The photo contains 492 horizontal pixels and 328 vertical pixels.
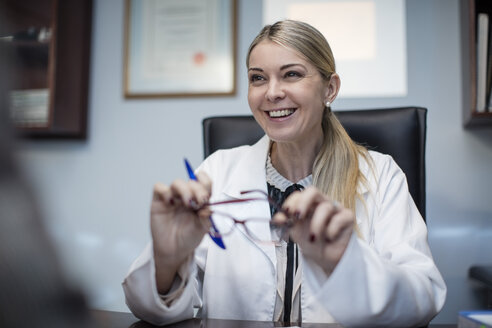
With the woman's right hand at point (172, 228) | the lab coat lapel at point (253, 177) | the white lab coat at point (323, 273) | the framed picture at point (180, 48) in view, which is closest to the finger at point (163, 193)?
the woman's right hand at point (172, 228)

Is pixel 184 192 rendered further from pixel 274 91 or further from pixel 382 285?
pixel 274 91

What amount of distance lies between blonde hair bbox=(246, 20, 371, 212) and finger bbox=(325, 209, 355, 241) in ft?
1.63

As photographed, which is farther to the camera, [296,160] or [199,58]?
[199,58]

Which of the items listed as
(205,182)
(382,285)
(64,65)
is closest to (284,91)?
(205,182)

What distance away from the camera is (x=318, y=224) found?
686 millimetres

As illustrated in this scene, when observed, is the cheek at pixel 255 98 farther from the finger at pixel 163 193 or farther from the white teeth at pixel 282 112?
the finger at pixel 163 193

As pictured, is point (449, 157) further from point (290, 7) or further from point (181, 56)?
point (181, 56)

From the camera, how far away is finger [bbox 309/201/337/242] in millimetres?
688

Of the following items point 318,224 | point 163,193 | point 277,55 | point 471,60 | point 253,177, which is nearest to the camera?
point 318,224

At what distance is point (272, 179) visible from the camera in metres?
1.35

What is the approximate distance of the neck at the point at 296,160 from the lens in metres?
1.36

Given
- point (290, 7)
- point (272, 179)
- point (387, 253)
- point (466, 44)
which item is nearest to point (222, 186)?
point (272, 179)

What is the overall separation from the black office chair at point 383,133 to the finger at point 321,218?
685 millimetres

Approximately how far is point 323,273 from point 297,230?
8 cm
